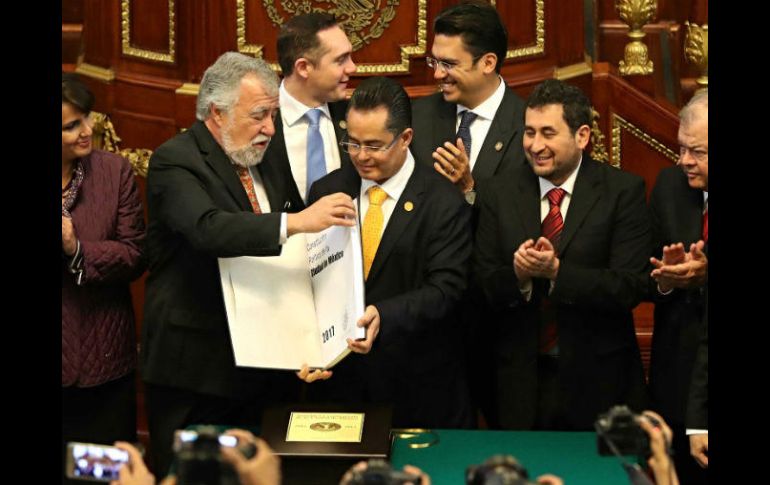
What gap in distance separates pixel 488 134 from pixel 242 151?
97cm

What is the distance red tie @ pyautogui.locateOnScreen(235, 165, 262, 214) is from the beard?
0.15 ft

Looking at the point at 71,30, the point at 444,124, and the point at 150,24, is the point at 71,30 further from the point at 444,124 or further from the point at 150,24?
the point at 444,124

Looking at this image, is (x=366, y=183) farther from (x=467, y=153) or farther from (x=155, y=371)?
(x=155, y=371)

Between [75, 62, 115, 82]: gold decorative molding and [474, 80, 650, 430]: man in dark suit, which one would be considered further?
[75, 62, 115, 82]: gold decorative molding

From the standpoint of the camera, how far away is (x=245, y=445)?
9.99 ft

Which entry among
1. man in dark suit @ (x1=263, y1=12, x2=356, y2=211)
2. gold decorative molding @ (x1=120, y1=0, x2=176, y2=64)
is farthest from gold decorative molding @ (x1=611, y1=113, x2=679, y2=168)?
gold decorative molding @ (x1=120, y1=0, x2=176, y2=64)

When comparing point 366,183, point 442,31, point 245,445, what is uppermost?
point 442,31

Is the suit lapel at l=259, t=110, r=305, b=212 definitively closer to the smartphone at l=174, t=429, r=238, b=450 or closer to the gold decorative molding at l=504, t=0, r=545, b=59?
the smartphone at l=174, t=429, r=238, b=450

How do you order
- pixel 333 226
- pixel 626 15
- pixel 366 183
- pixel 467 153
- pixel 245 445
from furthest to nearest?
pixel 626 15, pixel 467 153, pixel 366 183, pixel 333 226, pixel 245 445

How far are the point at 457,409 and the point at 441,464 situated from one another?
2.14 feet

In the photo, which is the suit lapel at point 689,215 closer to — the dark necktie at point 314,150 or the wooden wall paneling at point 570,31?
the dark necktie at point 314,150

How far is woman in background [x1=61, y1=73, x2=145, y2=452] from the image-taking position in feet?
15.7

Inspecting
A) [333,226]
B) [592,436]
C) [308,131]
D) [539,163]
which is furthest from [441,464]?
[308,131]
